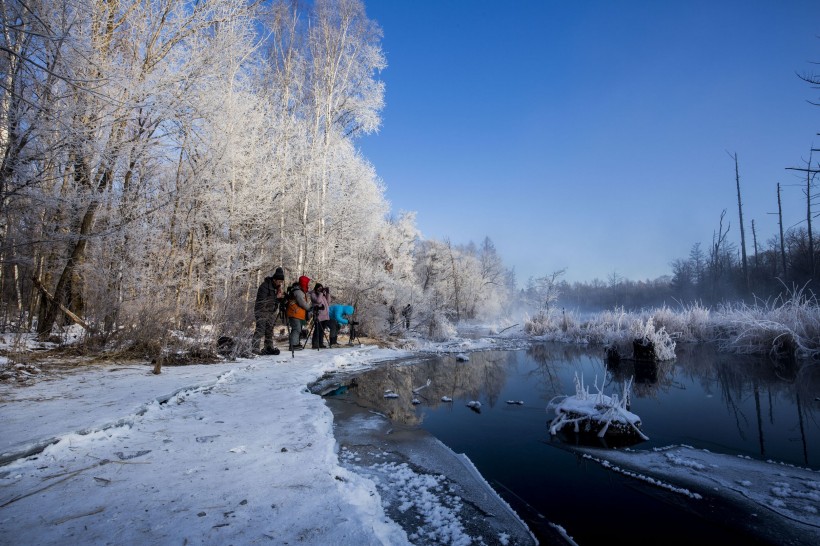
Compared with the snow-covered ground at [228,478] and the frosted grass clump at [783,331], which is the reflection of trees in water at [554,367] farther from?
the frosted grass clump at [783,331]

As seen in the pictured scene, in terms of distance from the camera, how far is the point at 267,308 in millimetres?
9375

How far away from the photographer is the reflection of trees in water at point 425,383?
5508 mm

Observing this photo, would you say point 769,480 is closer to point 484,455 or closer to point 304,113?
point 484,455

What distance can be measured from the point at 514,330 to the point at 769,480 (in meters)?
23.1

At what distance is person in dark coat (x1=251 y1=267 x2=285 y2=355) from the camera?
30.6 feet

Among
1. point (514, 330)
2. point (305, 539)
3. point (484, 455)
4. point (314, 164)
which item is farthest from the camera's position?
point (514, 330)

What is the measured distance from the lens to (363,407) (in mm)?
5258

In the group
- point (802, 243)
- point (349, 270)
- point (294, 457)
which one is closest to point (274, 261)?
point (349, 270)

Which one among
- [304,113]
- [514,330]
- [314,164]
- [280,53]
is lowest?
[514,330]

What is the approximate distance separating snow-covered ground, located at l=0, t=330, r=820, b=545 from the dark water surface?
378mm

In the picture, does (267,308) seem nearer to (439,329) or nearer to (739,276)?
(439,329)

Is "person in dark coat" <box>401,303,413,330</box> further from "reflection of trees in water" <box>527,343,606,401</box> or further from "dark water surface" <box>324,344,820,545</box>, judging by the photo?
"dark water surface" <box>324,344,820,545</box>

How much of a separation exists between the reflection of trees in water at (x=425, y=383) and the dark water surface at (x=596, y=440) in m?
0.03

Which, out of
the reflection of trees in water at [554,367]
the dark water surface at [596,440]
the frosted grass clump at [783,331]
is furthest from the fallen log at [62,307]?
the frosted grass clump at [783,331]
